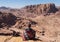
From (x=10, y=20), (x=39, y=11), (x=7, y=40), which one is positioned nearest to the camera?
(x=7, y=40)

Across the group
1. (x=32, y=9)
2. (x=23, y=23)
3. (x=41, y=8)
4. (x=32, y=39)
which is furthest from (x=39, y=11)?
(x=32, y=39)

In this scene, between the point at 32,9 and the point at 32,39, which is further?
the point at 32,9

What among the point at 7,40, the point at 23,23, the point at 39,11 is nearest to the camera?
the point at 7,40

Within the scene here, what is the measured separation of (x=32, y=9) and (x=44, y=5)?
50.0 ft

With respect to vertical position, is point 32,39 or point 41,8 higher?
point 41,8

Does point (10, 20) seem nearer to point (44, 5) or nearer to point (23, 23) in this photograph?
point (23, 23)

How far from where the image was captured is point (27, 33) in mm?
11094

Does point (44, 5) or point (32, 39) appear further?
point (44, 5)

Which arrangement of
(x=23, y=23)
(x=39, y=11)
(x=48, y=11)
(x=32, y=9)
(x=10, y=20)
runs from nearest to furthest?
(x=23, y=23) < (x=10, y=20) < (x=48, y=11) < (x=39, y=11) < (x=32, y=9)

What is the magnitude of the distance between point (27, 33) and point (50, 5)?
255ft

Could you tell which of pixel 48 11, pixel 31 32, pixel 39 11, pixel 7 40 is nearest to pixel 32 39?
pixel 31 32

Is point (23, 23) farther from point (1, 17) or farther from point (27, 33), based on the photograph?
point (27, 33)

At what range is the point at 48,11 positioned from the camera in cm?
8606

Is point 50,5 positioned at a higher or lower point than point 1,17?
higher
